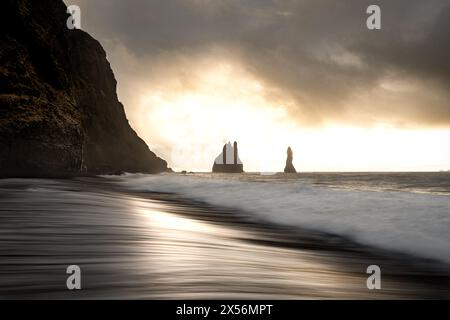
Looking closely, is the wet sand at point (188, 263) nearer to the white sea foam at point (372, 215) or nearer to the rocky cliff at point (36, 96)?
the white sea foam at point (372, 215)

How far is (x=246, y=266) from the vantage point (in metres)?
6.30

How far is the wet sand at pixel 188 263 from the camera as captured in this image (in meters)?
4.79

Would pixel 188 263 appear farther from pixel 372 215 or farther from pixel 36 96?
pixel 36 96

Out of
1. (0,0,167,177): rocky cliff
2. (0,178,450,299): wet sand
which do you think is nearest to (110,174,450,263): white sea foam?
(0,178,450,299): wet sand

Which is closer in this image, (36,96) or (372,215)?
(372,215)

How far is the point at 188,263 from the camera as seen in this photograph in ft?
20.8

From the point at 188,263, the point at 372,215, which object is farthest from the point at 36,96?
the point at 188,263

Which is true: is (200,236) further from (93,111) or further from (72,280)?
(93,111)

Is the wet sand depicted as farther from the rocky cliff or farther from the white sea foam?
the rocky cliff

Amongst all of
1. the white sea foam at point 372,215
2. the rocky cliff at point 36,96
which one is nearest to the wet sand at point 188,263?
the white sea foam at point 372,215

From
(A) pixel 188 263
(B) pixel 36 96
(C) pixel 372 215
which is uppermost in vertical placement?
(B) pixel 36 96

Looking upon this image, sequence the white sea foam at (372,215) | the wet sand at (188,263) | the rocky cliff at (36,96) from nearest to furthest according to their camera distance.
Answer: the wet sand at (188,263) < the white sea foam at (372,215) < the rocky cliff at (36,96)

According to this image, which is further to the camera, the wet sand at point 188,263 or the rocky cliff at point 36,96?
the rocky cliff at point 36,96
